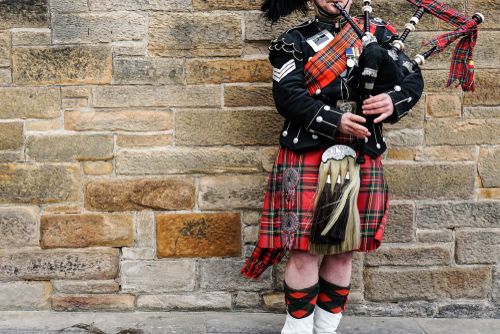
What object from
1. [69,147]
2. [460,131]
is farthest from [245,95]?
[460,131]

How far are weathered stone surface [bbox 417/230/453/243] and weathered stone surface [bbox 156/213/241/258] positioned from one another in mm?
998

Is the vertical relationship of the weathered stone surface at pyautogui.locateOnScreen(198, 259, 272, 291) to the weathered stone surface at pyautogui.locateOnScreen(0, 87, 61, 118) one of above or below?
below

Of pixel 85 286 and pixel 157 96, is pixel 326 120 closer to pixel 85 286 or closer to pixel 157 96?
pixel 157 96

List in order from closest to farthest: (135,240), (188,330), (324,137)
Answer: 1. (324,137)
2. (188,330)
3. (135,240)

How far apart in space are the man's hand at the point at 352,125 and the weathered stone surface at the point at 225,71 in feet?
3.07

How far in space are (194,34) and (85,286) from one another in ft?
4.86

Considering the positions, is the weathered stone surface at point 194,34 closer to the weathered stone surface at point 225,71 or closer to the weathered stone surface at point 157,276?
the weathered stone surface at point 225,71

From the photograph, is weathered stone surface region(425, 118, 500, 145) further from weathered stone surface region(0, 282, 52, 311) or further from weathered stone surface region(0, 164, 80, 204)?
weathered stone surface region(0, 282, 52, 311)

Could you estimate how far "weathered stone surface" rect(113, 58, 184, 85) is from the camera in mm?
3643

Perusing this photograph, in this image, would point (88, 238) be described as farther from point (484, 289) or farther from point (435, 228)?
point (484, 289)

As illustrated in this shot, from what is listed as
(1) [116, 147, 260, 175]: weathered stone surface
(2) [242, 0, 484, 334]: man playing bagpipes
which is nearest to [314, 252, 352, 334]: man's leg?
(2) [242, 0, 484, 334]: man playing bagpipes

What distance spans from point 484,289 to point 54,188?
242 centimetres

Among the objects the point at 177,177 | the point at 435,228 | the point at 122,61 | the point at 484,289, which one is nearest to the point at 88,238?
the point at 177,177

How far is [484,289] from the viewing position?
12.4 ft
